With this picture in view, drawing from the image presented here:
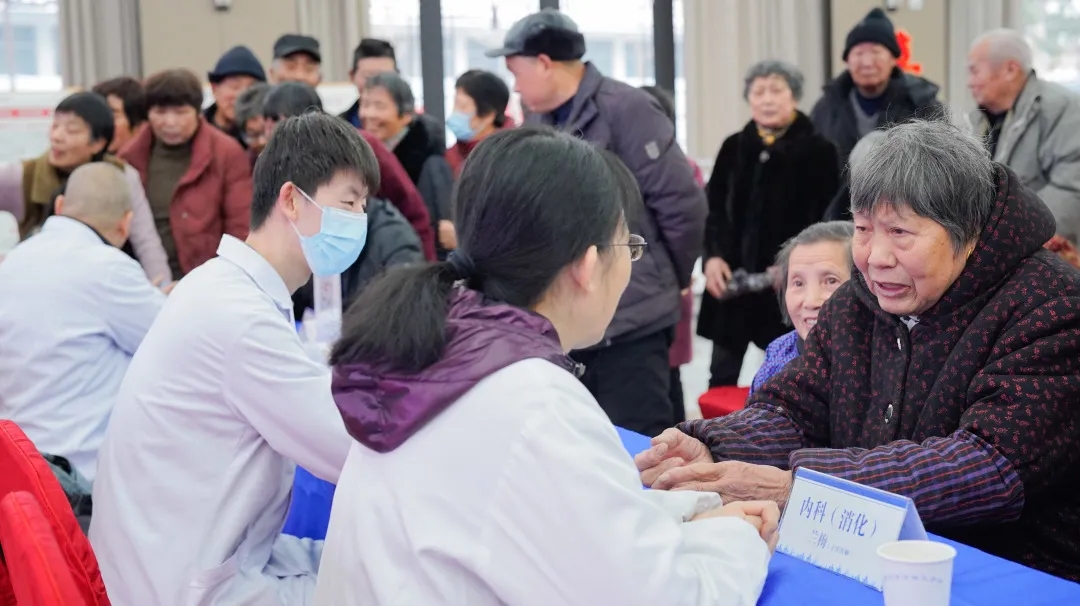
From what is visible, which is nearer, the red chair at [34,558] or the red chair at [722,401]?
the red chair at [34,558]

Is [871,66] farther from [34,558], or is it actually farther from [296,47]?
[34,558]

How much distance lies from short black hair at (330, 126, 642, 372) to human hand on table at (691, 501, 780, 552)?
39 cm

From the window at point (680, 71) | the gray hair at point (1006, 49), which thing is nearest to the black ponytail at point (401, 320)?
the gray hair at point (1006, 49)

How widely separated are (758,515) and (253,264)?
1.04 metres

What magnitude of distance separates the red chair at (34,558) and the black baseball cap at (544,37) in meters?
2.28

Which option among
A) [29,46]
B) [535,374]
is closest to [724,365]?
[535,374]

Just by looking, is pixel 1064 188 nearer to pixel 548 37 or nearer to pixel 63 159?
pixel 548 37

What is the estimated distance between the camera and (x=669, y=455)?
1.94m

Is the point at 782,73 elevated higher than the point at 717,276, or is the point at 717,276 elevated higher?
the point at 782,73

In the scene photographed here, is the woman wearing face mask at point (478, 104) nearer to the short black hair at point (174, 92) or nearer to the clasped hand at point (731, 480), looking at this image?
the short black hair at point (174, 92)

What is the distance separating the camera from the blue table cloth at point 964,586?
4.75ft

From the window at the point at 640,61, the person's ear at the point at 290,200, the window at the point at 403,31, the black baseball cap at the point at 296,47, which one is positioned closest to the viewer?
the person's ear at the point at 290,200

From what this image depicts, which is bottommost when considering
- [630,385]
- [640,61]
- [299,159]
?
[630,385]

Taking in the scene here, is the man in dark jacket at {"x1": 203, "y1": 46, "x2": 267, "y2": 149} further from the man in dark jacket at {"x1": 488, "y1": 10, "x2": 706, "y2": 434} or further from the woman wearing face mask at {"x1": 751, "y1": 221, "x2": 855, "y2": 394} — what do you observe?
the woman wearing face mask at {"x1": 751, "y1": 221, "x2": 855, "y2": 394}
